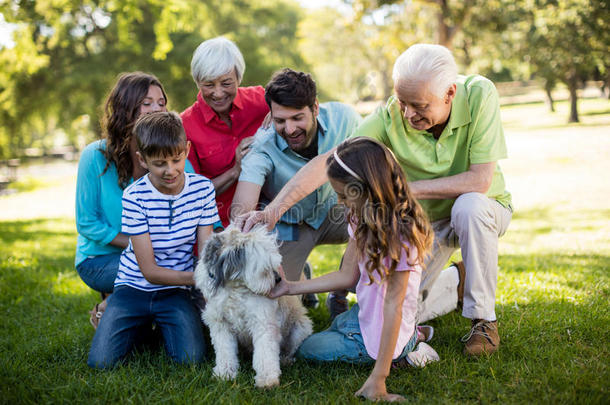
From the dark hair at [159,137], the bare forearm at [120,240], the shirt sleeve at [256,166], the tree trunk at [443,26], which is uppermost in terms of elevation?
the tree trunk at [443,26]

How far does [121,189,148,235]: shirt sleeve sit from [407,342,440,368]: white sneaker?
1.95m

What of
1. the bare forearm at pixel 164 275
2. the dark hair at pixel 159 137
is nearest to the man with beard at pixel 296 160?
the bare forearm at pixel 164 275

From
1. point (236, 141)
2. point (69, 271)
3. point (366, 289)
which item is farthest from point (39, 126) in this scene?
point (366, 289)

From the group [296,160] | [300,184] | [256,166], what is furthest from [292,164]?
[300,184]

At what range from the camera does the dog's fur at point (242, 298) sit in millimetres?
2857

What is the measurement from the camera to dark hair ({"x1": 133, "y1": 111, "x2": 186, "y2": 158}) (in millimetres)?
3219

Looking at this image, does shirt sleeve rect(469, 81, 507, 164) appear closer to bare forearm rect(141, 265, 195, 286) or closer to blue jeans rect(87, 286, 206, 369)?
bare forearm rect(141, 265, 195, 286)

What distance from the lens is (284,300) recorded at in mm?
3275

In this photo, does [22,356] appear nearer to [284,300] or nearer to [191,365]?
[191,365]

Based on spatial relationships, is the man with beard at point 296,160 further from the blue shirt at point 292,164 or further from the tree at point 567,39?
the tree at point 567,39

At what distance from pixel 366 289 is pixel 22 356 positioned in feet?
8.13

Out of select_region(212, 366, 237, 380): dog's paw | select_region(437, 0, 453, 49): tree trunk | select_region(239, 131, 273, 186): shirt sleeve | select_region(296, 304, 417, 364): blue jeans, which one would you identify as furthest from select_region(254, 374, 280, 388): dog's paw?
select_region(437, 0, 453, 49): tree trunk

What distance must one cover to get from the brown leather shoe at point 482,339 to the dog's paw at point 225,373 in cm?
151

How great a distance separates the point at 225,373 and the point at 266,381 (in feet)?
0.95
